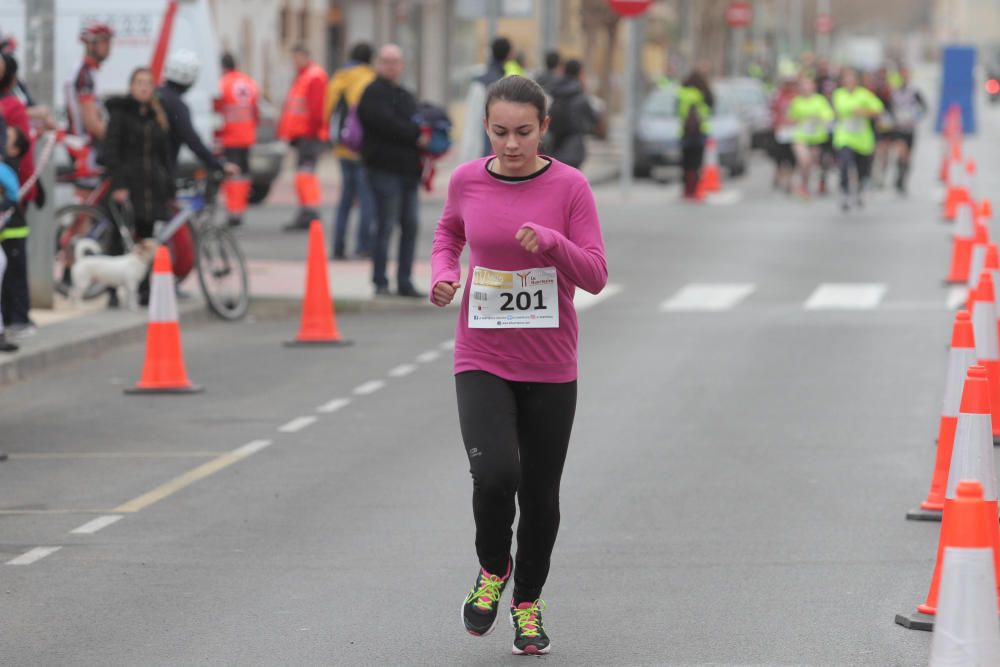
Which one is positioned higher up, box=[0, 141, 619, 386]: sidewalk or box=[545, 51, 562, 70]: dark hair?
box=[545, 51, 562, 70]: dark hair

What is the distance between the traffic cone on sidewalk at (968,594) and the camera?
5.29 metres

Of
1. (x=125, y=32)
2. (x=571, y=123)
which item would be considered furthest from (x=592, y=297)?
(x=125, y=32)

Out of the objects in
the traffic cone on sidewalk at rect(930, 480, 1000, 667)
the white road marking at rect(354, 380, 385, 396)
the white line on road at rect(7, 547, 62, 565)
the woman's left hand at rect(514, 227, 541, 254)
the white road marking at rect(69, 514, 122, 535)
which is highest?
the woman's left hand at rect(514, 227, 541, 254)

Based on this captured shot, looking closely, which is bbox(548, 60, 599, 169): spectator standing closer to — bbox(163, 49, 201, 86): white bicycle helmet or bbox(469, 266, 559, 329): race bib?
bbox(163, 49, 201, 86): white bicycle helmet

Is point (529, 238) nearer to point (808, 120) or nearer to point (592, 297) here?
point (592, 297)

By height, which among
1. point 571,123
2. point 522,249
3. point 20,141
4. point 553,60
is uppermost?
point 522,249

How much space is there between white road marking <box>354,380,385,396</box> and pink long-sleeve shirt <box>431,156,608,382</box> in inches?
255

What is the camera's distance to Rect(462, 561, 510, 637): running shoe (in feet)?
22.3

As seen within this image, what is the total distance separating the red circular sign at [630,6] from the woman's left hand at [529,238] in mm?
24123

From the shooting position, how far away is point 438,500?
959cm

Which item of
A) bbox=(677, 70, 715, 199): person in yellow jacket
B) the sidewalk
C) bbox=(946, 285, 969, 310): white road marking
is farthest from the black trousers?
bbox=(677, 70, 715, 199): person in yellow jacket

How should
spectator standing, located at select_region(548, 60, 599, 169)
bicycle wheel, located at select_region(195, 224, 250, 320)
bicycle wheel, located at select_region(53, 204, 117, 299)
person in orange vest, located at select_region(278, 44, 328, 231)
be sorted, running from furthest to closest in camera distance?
spectator standing, located at select_region(548, 60, 599, 169) < person in orange vest, located at select_region(278, 44, 328, 231) < bicycle wheel, located at select_region(53, 204, 117, 299) < bicycle wheel, located at select_region(195, 224, 250, 320)

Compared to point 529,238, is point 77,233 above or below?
below

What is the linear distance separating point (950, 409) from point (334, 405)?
4652 mm
